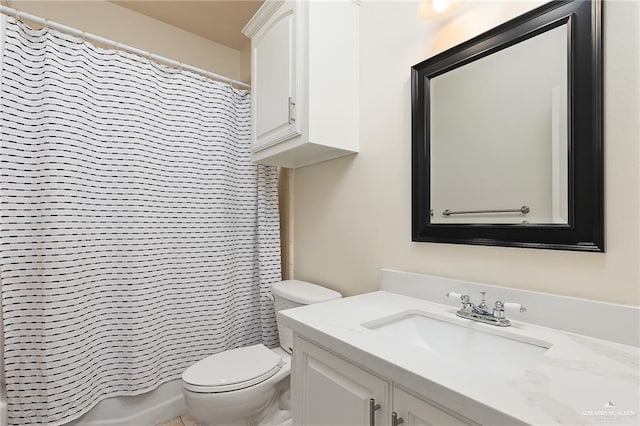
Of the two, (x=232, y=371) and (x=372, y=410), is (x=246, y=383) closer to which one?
(x=232, y=371)

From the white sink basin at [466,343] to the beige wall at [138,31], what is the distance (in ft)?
8.13

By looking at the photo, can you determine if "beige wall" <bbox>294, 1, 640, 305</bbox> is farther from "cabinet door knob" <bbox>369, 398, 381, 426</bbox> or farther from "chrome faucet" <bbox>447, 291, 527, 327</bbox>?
"cabinet door knob" <bbox>369, 398, 381, 426</bbox>

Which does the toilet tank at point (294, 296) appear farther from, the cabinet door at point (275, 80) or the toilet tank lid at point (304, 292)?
the cabinet door at point (275, 80)

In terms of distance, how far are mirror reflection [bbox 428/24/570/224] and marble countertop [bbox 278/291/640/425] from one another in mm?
346

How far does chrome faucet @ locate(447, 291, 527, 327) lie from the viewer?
91 cm

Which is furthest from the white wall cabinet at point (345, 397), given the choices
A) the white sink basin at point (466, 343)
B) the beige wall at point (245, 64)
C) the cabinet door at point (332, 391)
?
the beige wall at point (245, 64)

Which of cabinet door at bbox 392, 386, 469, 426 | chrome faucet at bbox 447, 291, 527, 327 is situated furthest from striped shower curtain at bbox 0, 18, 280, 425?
cabinet door at bbox 392, 386, 469, 426

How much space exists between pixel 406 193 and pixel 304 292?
0.74 meters

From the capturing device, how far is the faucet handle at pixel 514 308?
2.92 feet

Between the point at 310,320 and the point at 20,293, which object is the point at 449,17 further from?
the point at 20,293

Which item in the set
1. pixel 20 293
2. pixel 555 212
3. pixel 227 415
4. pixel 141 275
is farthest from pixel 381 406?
pixel 20 293

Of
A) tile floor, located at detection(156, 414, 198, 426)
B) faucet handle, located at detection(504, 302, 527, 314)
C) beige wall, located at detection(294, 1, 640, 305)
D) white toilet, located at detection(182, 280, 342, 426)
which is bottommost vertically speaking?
tile floor, located at detection(156, 414, 198, 426)

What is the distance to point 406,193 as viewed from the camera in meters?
1.32

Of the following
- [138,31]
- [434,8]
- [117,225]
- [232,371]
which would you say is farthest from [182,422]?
[138,31]
